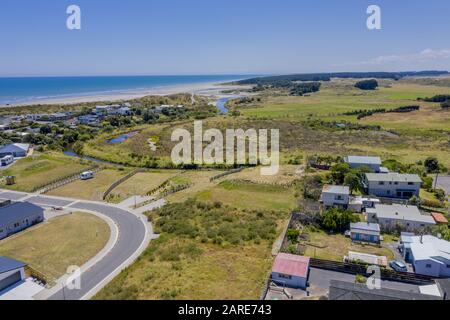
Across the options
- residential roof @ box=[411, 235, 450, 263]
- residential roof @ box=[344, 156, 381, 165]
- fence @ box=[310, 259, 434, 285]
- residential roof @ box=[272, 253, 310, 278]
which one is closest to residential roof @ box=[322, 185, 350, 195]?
residential roof @ box=[411, 235, 450, 263]

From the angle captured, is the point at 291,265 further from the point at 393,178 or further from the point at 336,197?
the point at 393,178

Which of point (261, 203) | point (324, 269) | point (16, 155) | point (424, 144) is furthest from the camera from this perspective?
point (424, 144)

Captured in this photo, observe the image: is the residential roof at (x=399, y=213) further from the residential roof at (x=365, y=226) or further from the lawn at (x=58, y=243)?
the lawn at (x=58, y=243)

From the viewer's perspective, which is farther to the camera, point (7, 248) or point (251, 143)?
point (251, 143)

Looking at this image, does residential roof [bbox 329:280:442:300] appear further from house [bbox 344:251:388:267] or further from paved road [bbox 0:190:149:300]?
paved road [bbox 0:190:149:300]

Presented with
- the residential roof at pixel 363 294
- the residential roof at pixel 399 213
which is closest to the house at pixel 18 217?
the residential roof at pixel 363 294

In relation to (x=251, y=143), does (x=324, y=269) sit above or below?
below

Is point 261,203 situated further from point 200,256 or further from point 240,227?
point 200,256
